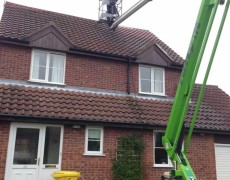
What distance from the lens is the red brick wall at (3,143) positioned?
32.2 feet

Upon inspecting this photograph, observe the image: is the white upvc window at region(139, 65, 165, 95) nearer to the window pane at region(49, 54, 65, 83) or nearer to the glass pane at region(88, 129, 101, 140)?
the glass pane at region(88, 129, 101, 140)

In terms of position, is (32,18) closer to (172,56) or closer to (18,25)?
(18,25)

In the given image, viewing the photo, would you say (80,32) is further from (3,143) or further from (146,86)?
(3,143)

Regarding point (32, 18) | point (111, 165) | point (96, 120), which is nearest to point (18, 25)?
point (32, 18)

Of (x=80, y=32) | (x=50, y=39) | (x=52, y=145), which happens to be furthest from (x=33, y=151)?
(x=80, y=32)

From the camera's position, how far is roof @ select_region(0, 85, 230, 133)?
10.5m

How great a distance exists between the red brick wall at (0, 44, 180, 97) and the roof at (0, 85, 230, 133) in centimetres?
58

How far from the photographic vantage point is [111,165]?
1120 centimetres

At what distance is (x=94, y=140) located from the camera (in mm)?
11375

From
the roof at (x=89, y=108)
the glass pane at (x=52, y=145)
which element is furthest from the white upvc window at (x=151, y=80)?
the glass pane at (x=52, y=145)

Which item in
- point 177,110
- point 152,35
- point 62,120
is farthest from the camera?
point 152,35

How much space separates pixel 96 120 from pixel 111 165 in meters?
1.90

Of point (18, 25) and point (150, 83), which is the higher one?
point (18, 25)

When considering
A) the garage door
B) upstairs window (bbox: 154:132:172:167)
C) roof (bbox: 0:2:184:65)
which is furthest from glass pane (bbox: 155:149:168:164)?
roof (bbox: 0:2:184:65)
